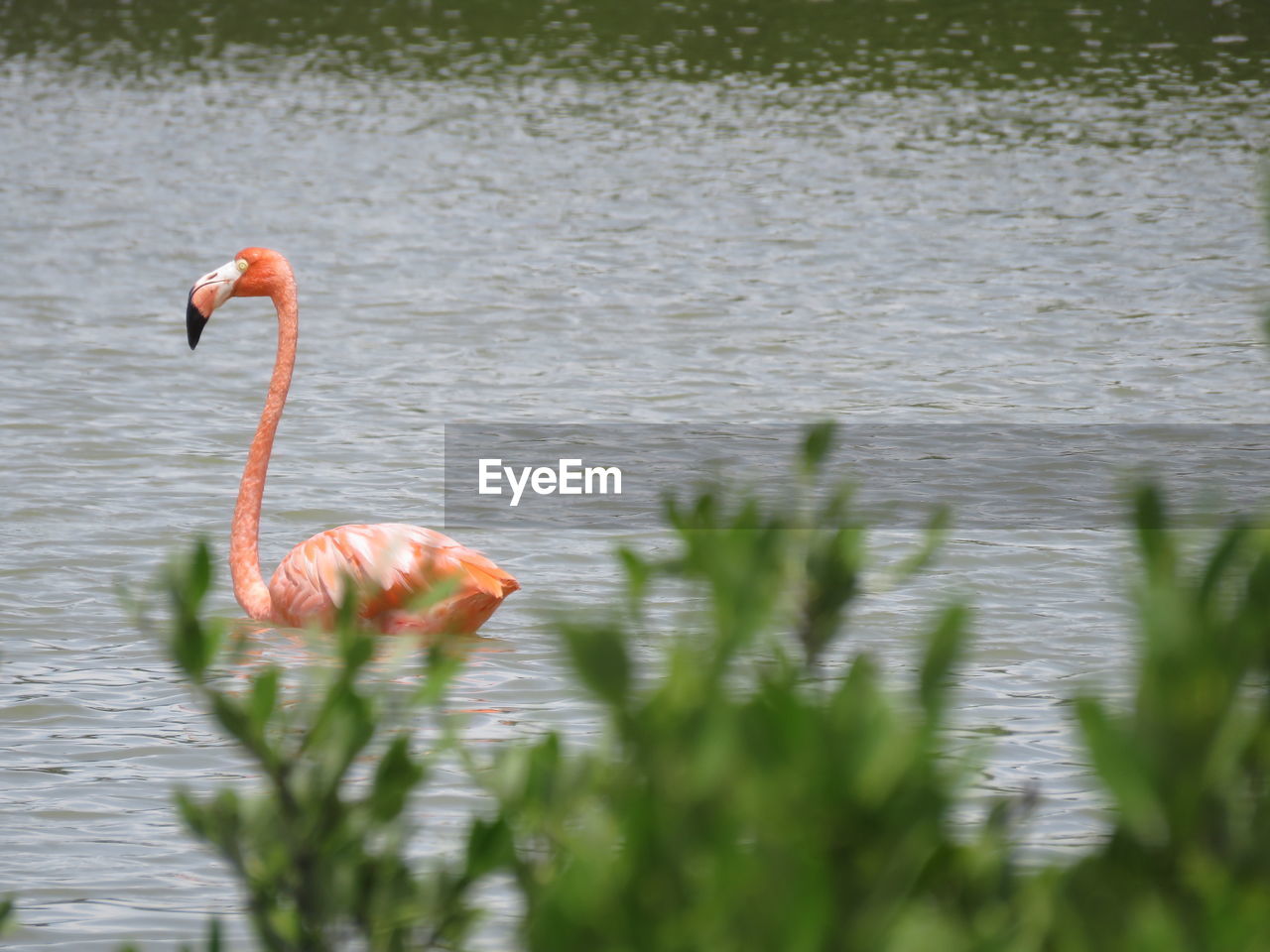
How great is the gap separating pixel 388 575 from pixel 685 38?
25182 millimetres

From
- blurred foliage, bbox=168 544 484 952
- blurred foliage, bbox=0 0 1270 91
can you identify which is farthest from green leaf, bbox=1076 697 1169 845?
blurred foliage, bbox=0 0 1270 91

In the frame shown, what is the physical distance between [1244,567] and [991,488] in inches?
299

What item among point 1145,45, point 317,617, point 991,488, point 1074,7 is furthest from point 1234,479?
point 1074,7

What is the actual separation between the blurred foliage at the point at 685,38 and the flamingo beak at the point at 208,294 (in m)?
19.6

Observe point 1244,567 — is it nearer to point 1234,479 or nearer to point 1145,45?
point 1234,479

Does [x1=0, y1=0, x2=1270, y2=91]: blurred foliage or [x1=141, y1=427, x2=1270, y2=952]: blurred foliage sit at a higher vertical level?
[x1=141, y1=427, x2=1270, y2=952]: blurred foliage

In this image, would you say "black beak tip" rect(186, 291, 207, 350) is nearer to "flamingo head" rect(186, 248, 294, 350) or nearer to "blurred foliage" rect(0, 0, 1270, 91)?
"flamingo head" rect(186, 248, 294, 350)

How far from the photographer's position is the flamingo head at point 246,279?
24.4ft

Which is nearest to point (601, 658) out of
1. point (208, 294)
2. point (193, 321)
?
point (193, 321)

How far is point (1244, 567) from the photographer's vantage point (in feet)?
4.50

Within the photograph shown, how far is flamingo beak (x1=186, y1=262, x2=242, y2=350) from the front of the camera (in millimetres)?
7281

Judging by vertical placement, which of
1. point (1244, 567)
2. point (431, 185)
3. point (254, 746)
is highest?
point (1244, 567)

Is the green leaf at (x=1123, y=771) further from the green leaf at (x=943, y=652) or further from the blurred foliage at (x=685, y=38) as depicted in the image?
the blurred foliage at (x=685, y=38)

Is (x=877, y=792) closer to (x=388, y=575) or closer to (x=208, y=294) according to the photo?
(x=388, y=575)
